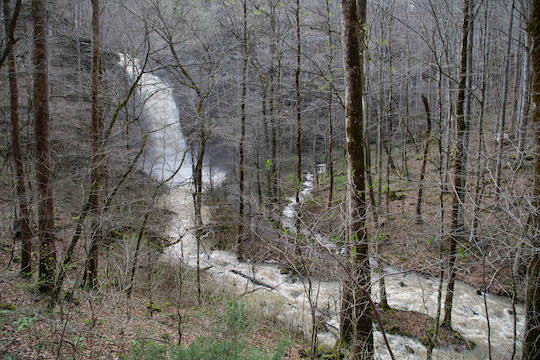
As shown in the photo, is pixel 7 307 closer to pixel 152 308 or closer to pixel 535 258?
pixel 152 308

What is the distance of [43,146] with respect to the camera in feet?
21.3

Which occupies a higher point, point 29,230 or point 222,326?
point 29,230

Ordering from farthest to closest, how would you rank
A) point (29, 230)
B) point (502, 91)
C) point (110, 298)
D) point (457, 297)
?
point (502, 91)
point (457, 297)
point (29, 230)
point (110, 298)

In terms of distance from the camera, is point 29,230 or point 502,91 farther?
point 502,91

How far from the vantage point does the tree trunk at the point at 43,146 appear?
634 centimetres

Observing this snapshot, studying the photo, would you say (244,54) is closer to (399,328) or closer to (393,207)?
(393,207)

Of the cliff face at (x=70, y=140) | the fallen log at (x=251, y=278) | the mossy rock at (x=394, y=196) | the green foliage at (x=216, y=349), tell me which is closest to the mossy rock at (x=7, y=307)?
the cliff face at (x=70, y=140)

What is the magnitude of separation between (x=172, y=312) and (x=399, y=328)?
557 cm

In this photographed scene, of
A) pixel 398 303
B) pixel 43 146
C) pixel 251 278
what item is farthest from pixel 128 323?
pixel 398 303

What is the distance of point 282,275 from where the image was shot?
11.0m

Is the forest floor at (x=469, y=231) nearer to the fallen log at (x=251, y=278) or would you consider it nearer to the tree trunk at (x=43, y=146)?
the fallen log at (x=251, y=278)

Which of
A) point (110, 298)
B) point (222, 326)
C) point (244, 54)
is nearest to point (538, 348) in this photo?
point (222, 326)

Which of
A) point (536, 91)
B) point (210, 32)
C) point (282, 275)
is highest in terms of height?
point (210, 32)

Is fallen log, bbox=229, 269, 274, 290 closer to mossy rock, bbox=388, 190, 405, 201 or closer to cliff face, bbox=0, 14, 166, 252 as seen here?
cliff face, bbox=0, 14, 166, 252
